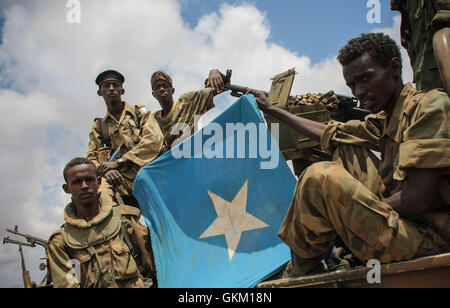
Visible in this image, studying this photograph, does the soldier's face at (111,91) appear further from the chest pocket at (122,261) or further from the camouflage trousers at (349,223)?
the camouflage trousers at (349,223)

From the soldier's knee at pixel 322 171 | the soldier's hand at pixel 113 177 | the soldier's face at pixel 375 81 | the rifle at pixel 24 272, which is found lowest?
the rifle at pixel 24 272

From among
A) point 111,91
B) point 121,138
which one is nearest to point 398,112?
point 121,138

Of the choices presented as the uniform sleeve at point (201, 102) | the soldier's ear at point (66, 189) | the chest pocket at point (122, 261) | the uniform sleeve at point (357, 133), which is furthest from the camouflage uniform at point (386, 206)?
the uniform sleeve at point (201, 102)

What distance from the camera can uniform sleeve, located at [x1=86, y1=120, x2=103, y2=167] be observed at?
5.32 metres

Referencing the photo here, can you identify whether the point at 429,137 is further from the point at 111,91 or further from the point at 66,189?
the point at 111,91

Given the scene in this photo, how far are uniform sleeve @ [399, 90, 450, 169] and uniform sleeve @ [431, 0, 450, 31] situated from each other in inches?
33.5

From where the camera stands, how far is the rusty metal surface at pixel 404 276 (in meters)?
1.73

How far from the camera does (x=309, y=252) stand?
218 cm

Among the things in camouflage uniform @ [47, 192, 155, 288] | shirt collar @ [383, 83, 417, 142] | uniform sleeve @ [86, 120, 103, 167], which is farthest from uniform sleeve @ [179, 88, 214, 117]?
shirt collar @ [383, 83, 417, 142]

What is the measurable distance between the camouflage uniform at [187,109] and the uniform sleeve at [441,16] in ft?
9.72

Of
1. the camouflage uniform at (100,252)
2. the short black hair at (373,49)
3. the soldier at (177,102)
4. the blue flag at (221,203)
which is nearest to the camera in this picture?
the short black hair at (373,49)
